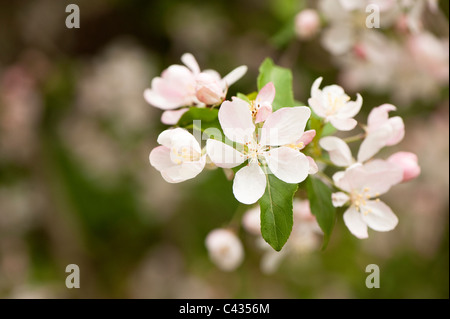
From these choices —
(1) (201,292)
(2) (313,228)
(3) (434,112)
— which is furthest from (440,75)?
(1) (201,292)

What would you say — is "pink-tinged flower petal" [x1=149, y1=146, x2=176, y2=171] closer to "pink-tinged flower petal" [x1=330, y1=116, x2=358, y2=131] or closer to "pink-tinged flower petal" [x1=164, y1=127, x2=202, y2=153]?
"pink-tinged flower petal" [x1=164, y1=127, x2=202, y2=153]

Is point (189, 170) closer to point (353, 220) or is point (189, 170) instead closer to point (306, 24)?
point (353, 220)

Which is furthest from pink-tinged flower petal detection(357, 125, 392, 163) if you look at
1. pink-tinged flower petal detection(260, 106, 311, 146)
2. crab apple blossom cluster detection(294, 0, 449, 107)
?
crab apple blossom cluster detection(294, 0, 449, 107)

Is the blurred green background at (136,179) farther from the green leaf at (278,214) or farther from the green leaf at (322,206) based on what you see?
the green leaf at (278,214)

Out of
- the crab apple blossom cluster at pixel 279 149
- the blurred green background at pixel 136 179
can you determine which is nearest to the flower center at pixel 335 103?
the crab apple blossom cluster at pixel 279 149

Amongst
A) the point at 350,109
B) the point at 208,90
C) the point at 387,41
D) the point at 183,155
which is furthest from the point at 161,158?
the point at 387,41

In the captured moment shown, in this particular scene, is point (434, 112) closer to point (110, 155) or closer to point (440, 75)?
point (440, 75)
